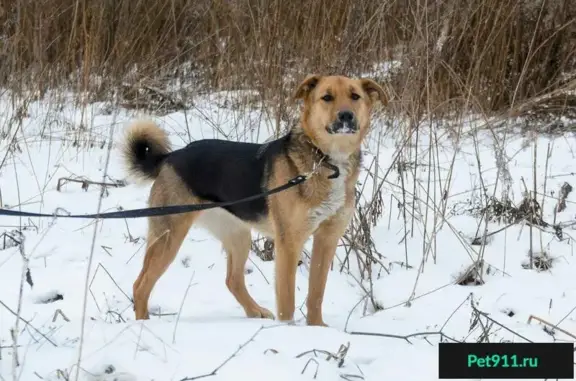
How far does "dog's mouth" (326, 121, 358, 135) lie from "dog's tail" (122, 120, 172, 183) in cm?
111

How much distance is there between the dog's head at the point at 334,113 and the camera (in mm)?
3662

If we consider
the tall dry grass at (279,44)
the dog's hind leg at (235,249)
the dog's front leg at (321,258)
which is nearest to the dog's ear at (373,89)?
the dog's front leg at (321,258)

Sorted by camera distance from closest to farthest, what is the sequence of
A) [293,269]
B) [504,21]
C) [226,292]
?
[293,269], [226,292], [504,21]

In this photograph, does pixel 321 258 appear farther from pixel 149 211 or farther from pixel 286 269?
pixel 149 211

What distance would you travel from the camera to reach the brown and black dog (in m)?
3.72

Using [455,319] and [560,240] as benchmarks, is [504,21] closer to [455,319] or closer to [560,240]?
[560,240]

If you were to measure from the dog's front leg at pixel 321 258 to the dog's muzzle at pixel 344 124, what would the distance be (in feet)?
1.43

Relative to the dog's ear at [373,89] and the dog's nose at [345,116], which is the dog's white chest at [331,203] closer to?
the dog's nose at [345,116]

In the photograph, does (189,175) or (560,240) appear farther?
(560,240)

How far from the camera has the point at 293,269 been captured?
377 cm

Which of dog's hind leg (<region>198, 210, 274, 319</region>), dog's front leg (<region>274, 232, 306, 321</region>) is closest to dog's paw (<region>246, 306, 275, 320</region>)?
dog's hind leg (<region>198, 210, 274, 319</region>)

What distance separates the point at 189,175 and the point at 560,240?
8.75ft

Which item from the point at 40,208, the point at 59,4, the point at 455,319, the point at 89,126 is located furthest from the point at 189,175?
the point at 59,4

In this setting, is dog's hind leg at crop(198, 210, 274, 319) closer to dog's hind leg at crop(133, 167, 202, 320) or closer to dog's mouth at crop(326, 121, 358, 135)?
dog's hind leg at crop(133, 167, 202, 320)
